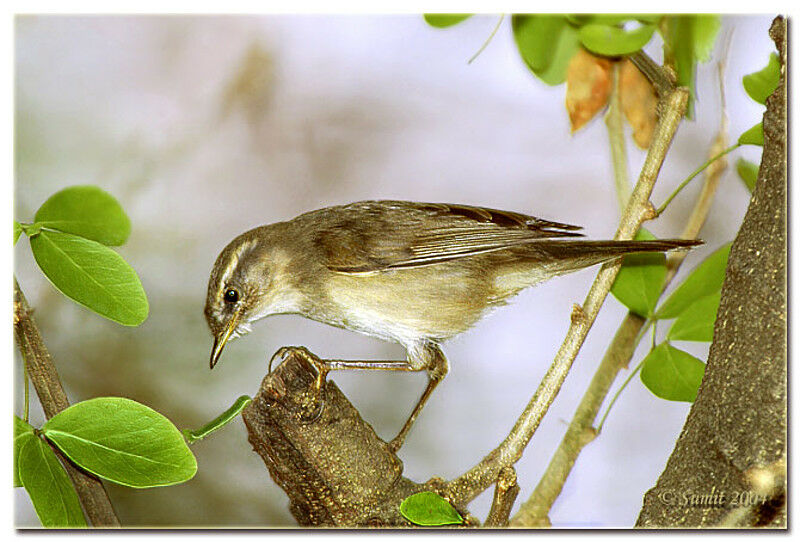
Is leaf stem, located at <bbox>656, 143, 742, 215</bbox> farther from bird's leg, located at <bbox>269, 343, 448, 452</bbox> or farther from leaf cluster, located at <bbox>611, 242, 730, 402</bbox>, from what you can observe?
bird's leg, located at <bbox>269, 343, 448, 452</bbox>

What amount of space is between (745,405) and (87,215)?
4.39 ft

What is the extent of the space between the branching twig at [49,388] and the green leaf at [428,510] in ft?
1.91

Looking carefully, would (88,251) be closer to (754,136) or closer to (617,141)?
(617,141)

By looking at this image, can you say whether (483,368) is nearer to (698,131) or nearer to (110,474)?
(698,131)

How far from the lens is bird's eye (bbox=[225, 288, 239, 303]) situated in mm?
1621

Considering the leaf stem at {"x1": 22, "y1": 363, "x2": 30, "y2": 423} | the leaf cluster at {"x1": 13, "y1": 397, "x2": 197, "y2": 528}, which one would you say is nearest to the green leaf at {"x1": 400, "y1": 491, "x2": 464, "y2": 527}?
the leaf cluster at {"x1": 13, "y1": 397, "x2": 197, "y2": 528}

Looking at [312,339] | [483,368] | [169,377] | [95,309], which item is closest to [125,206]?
[95,309]

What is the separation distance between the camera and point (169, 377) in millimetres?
1681

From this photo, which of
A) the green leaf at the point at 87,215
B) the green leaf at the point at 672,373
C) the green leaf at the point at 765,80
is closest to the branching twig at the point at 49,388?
the green leaf at the point at 87,215

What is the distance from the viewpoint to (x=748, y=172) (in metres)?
1.66

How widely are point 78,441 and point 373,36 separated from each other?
0.99 meters

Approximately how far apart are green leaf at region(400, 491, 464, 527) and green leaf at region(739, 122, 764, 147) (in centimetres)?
93

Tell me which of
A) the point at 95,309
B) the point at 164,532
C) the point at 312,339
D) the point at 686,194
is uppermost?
the point at 686,194

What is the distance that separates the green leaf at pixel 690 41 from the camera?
1669 mm
